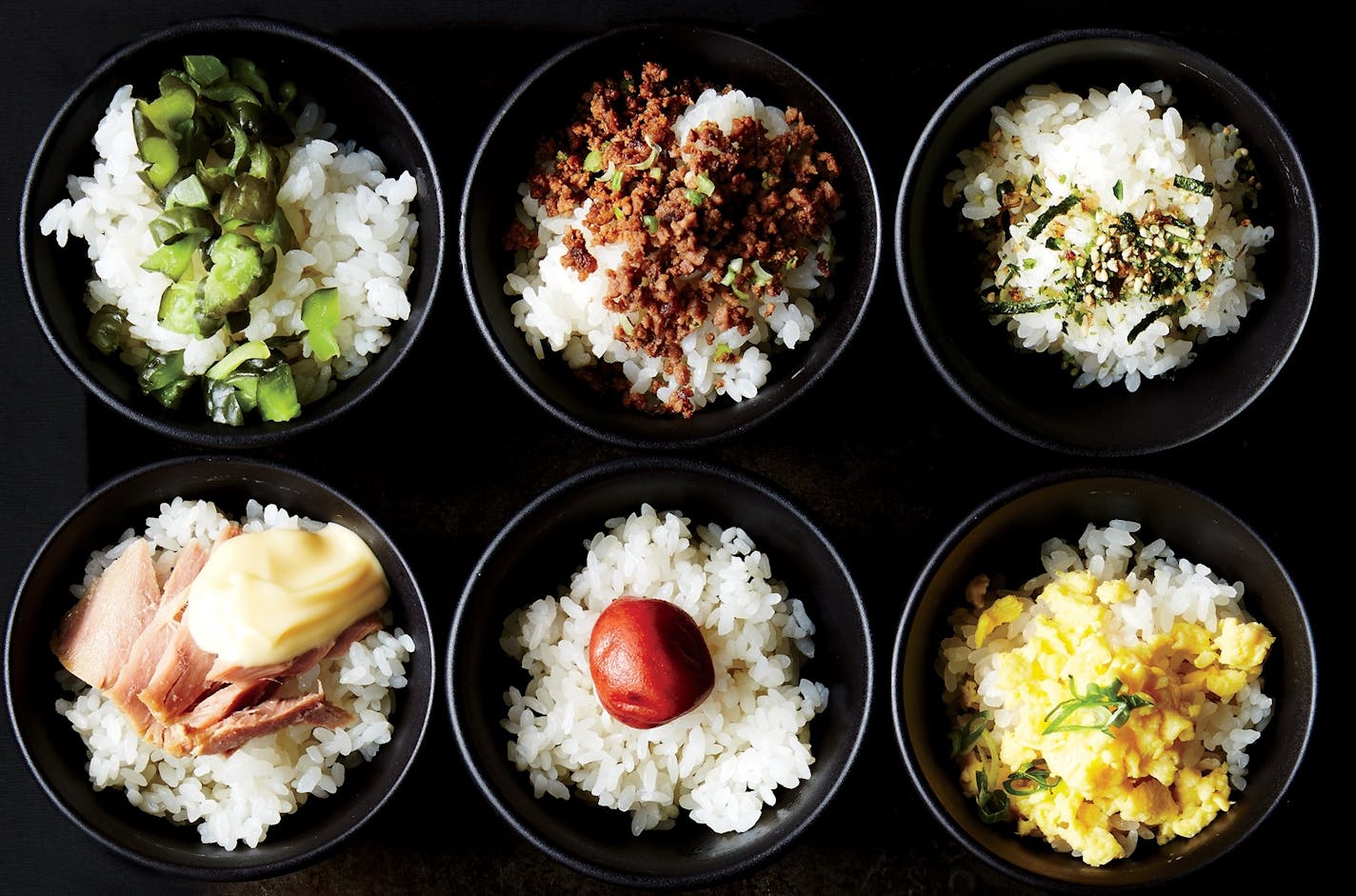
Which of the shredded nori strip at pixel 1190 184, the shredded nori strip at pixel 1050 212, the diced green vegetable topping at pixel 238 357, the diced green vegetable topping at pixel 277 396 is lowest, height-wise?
the diced green vegetable topping at pixel 277 396

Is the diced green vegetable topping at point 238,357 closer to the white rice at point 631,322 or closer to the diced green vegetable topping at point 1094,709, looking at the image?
the white rice at point 631,322

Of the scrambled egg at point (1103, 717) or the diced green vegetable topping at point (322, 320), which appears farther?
the diced green vegetable topping at point (322, 320)

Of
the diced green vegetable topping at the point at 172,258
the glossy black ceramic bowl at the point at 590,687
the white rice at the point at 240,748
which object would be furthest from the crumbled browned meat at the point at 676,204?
the white rice at the point at 240,748

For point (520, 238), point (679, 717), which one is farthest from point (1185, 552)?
point (520, 238)

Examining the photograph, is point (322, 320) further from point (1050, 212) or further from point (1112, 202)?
point (1112, 202)

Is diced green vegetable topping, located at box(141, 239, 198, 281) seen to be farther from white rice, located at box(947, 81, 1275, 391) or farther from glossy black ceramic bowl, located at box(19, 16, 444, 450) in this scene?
white rice, located at box(947, 81, 1275, 391)

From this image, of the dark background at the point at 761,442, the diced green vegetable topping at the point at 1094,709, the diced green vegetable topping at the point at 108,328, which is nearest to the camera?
the diced green vegetable topping at the point at 1094,709
